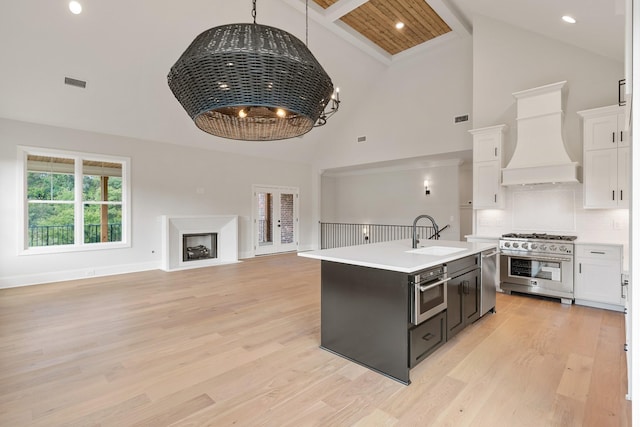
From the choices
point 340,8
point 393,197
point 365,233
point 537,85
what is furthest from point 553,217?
point 365,233

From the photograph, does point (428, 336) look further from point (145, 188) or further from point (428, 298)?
point (145, 188)

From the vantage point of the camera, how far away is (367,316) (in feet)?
8.36

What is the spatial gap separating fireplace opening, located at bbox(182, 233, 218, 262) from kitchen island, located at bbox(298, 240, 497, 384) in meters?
5.42

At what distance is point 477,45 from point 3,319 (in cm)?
805

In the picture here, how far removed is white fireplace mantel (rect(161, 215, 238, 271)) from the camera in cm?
682

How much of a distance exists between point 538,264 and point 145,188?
24.2 feet

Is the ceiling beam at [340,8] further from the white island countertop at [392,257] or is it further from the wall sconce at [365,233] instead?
the wall sconce at [365,233]

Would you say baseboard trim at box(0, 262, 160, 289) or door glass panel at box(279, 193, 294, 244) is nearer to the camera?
baseboard trim at box(0, 262, 160, 289)

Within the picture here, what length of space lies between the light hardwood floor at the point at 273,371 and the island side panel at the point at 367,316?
131 millimetres

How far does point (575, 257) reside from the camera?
4.25 meters

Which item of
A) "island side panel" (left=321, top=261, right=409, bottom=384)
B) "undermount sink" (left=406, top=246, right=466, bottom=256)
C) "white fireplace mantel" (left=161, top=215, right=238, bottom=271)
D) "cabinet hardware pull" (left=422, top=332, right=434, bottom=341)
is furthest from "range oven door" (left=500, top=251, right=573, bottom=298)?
"white fireplace mantel" (left=161, top=215, right=238, bottom=271)

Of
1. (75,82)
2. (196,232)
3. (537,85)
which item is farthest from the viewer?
(196,232)

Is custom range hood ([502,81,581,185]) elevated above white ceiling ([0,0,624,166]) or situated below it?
below

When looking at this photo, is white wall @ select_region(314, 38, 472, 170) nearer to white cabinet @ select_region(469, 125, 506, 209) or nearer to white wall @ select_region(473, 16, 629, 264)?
white wall @ select_region(473, 16, 629, 264)
